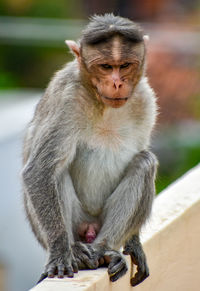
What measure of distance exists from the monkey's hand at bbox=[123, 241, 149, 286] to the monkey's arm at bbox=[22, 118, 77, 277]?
1.52 feet

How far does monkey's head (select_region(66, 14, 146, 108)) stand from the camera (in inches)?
261

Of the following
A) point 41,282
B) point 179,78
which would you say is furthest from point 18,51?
point 41,282

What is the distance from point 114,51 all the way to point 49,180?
105 cm

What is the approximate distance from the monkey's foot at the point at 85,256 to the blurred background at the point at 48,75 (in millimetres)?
3995

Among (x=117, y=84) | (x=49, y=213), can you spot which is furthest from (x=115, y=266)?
(x=117, y=84)

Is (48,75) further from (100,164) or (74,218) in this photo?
(74,218)

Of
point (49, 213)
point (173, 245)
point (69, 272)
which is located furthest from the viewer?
point (173, 245)

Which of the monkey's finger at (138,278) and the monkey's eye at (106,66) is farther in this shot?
the monkey's eye at (106,66)

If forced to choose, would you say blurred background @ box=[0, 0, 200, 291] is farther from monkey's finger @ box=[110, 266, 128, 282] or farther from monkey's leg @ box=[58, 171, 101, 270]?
monkey's finger @ box=[110, 266, 128, 282]

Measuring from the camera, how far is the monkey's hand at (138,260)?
6.54 meters

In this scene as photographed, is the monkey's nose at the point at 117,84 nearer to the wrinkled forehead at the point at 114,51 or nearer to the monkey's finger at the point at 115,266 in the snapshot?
the wrinkled forehead at the point at 114,51

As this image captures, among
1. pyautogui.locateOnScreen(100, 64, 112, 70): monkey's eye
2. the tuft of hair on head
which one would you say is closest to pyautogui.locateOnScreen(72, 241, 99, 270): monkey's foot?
pyautogui.locateOnScreen(100, 64, 112, 70): monkey's eye

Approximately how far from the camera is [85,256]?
645 centimetres

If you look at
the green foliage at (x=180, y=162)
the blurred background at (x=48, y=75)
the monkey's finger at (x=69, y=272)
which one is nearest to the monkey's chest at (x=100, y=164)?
the monkey's finger at (x=69, y=272)
